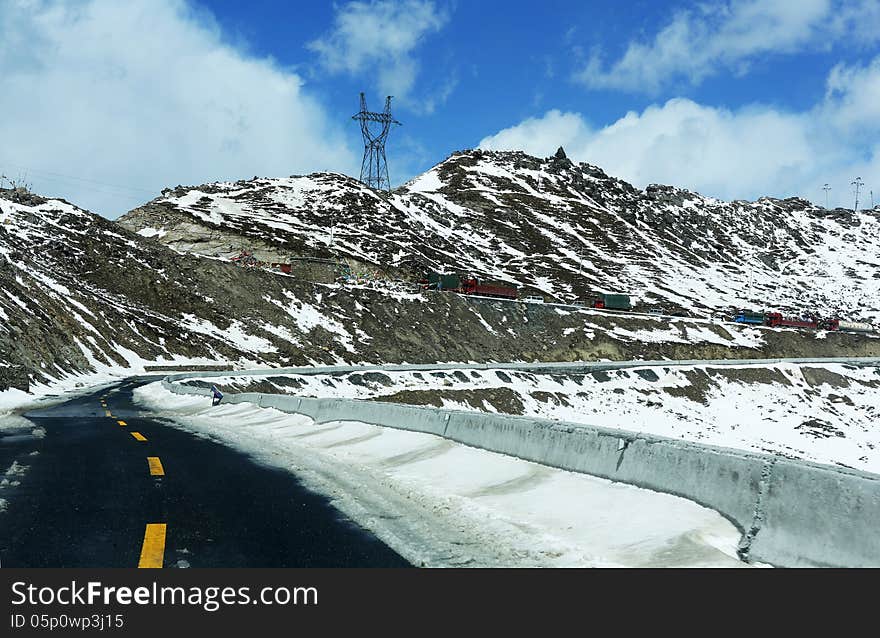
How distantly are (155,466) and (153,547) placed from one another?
197 inches

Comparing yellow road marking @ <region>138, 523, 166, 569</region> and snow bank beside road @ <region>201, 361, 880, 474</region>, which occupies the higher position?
snow bank beside road @ <region>201, 361, 880, 474</region>

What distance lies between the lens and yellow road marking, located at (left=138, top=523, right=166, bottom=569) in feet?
18.1

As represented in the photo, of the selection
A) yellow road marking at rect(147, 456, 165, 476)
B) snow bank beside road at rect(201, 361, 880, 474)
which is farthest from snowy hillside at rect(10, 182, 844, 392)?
yellow road marking at rect(147, 456, 165, 476)

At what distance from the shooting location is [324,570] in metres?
5.43

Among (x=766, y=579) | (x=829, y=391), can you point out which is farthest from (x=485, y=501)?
(x=829, y=391)

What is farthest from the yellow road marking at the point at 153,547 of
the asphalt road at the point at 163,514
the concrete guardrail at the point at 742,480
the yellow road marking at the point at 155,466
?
the concrete guardrail at the point at 742,480

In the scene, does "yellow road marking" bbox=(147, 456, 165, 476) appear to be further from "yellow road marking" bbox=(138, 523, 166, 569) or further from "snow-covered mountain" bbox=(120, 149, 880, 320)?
"snow-covered mountain" bbox=(120, 149, 880, 320)

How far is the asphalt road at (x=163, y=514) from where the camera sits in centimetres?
583

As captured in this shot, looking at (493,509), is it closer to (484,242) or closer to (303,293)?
(303,293)

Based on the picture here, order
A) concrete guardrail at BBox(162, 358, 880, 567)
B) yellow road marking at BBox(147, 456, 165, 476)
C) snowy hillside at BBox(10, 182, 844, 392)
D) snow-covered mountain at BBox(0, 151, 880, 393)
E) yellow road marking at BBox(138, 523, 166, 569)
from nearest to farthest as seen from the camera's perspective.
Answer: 1. concrete guardrail at BBox(162, 358, 880, 567)
2. yellow road marking at BBox(138, 523, 166, 569)
3. yellow road marking at BBox(147, 456, 165, 476)
4. snowy hillside at BBox(10, 182, 844, 392)
5. snow-covered mountain at BBox(0, 151, 880, 393)

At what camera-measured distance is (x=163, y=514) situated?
7375mm

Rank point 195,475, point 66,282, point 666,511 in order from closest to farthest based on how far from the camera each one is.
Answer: point 666,511 < point 195,475 < point 66,282

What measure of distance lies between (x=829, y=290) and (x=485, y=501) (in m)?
203

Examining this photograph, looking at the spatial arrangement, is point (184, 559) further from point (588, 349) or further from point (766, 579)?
point (588, 349)
